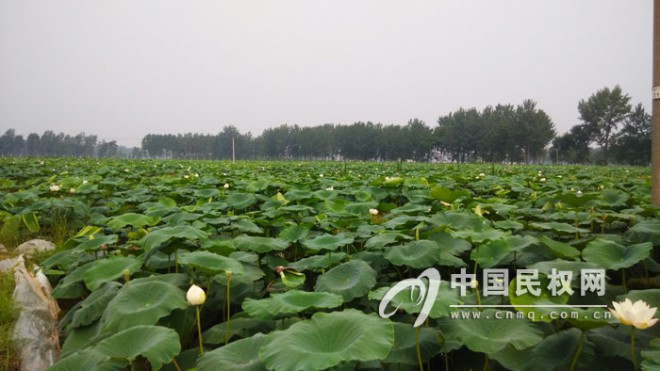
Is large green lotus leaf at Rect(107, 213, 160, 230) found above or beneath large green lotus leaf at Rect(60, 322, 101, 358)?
above

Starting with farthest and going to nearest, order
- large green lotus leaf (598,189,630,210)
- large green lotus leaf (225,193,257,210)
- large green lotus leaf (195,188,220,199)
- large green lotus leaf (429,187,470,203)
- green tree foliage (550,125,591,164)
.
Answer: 1. green tree foliage (550,125,591,164)
2. large green lotus leaf (195,188,220,199)
3. large green lotus leaf (225,193,257,210)
4. large green lotus leaf (429,187,470,203)
5. large green lotus leaf (598,189,630,210)

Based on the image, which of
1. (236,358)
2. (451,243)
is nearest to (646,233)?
(451,243)

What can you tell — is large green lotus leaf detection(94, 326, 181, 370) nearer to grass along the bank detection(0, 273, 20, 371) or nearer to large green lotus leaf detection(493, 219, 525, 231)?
grass along the bank detection(0, 273, 20, 371)

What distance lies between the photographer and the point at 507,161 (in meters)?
53.4

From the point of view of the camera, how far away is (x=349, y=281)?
163 centimetres

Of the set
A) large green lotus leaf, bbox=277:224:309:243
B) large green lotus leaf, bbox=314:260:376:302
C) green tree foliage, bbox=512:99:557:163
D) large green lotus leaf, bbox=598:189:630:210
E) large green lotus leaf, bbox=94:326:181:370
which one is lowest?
large green lotus leaf, bbox=94:326:181:370

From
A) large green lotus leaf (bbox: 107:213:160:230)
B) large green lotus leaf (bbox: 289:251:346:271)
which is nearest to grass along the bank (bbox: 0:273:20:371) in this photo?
large green lotus leaf (bbox: 107:213:160:230)

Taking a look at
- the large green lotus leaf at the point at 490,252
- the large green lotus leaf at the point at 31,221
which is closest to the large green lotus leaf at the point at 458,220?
the large green lotus leaf at the point at 490,252

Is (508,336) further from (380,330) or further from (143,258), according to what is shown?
(143,258)

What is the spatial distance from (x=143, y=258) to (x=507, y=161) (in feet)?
185

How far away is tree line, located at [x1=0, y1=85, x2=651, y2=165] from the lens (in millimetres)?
46188

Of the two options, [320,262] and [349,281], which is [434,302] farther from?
[320,262]

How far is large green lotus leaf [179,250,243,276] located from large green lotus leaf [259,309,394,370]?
0.47 m

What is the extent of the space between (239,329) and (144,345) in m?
0.35
